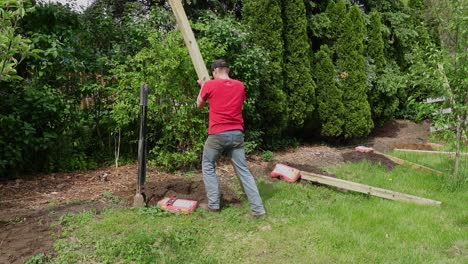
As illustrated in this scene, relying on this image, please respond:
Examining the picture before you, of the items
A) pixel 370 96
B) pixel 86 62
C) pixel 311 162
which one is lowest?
Result: pixel 311 162

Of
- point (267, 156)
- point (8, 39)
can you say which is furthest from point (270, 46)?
point (8, 39)

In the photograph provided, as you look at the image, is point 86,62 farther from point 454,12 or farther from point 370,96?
point 370,96

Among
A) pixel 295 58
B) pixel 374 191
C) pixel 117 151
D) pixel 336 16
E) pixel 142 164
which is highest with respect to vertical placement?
pixel 336 16

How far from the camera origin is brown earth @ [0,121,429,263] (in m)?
4.07

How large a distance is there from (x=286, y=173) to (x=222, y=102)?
7.71 feet

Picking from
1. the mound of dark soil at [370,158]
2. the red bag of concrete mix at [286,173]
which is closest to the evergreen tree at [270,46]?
the mound of dark soil at [370,158]

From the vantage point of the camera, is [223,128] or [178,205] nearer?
[223,128]

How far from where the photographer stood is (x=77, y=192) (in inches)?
223

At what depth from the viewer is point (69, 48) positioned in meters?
6.38

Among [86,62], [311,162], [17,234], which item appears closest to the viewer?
[17,234]

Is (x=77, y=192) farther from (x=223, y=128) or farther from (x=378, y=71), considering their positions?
(x=378, y=71)

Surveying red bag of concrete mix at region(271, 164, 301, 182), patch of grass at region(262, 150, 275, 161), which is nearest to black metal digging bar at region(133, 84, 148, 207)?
red bag of concrete mix at region(271, 164, 301, 182)

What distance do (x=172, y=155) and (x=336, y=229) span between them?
3138 mm

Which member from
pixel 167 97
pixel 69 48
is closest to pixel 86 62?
pixel 69 48
